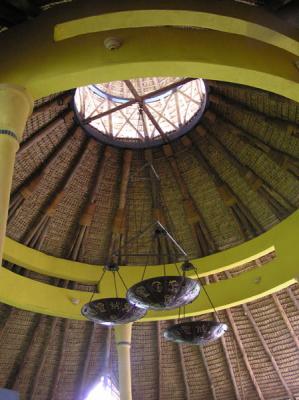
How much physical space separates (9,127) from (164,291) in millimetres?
3581

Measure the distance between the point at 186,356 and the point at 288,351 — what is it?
2652mm

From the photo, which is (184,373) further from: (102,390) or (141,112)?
(141,112)

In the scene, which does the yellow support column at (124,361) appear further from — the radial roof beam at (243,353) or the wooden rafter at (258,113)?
the wooden rafter at (258,113)

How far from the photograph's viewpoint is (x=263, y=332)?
466 inches

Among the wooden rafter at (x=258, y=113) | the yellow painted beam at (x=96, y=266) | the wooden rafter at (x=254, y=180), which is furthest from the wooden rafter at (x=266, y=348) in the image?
the wooden rafter at (x=258, y=113)

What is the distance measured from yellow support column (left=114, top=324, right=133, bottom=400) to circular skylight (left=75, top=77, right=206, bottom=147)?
4.32 m

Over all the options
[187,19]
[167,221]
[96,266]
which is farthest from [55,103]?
[187,19]

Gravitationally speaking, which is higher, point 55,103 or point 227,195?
point 55,103

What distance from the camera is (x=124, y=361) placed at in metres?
10.3

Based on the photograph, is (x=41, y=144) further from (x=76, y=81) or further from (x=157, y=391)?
(x=157, y=391)

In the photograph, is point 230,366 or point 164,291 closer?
point 164,291

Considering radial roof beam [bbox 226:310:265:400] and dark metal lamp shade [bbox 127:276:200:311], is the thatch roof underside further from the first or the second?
dark metal lamp shade [bbox 127:276:200:311]

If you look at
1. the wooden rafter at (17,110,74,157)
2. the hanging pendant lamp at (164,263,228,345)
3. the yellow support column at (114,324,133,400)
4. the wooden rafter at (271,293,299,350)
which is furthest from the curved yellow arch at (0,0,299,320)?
the wooden rafter at (271,293,299,350)

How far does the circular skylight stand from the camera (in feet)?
34.9
